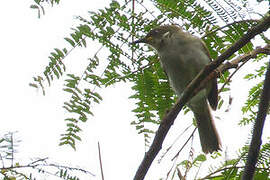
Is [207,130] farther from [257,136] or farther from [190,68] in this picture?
[257,136]

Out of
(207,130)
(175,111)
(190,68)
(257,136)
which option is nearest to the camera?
(257,136)

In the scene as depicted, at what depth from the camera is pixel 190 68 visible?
3979mm

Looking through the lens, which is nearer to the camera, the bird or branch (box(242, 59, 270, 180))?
branch (box(242, 59, 270, 180))

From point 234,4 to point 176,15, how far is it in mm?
405

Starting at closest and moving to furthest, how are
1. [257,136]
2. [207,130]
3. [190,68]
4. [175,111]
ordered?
[257,136], [175,111], [190,68], [207,130]

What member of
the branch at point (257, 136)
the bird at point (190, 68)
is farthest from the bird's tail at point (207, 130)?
the branch at point (257, 136)

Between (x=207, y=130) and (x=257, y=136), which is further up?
(x=207, y=130)

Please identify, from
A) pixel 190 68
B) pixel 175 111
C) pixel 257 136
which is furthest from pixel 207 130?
pixel 257 136

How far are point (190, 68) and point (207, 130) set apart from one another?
66cm

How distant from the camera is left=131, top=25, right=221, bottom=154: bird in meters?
3.82

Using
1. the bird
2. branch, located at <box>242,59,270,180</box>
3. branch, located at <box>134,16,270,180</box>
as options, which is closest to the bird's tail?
the bird

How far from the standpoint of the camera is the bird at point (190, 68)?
382 centimetres


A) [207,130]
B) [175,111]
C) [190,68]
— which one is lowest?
[175,111]

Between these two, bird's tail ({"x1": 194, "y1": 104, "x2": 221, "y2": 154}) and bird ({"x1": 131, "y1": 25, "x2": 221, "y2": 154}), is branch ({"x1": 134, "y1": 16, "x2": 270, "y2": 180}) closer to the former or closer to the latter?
bird ({"x1": 131, "y1": 25, "x2": 221, "y2": 154})
